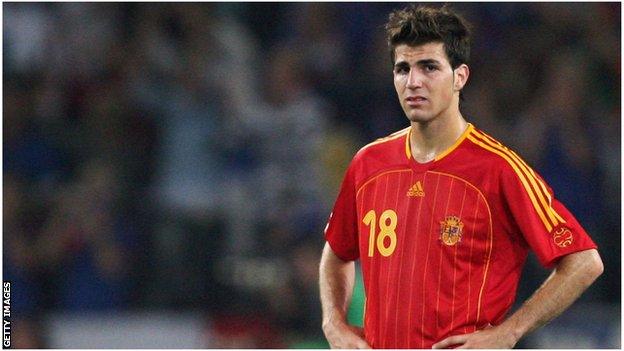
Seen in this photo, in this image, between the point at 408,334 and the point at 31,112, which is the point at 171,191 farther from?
the point at 408,334

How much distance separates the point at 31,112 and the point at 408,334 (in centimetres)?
589

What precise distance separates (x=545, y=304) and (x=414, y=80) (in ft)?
3.32

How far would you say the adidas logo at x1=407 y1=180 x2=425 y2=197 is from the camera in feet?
15.0

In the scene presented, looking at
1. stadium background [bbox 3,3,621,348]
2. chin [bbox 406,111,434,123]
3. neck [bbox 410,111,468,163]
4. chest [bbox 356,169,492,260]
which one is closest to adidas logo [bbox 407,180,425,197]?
chest [bbox 356,169,492,260]

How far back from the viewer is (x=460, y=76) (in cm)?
464

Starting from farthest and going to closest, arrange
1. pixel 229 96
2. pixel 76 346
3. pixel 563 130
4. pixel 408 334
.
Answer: pixel 229 96
pixel 563 130
pixel 76 346
pixel 408 334

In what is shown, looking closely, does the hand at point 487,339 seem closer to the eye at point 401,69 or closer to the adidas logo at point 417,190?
the adidas logo at point 417,190

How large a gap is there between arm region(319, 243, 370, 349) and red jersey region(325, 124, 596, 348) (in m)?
0.11

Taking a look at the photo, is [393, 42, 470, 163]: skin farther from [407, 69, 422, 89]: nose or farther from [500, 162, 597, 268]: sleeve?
[500, 162, 597, 268]: sleeve

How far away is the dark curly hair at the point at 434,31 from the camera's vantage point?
14.9ft

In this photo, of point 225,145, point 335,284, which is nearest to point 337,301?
point 335,284

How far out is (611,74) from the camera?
984cm

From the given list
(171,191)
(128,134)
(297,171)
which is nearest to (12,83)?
(128,134)

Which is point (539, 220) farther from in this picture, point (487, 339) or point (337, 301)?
point (337, 301)
